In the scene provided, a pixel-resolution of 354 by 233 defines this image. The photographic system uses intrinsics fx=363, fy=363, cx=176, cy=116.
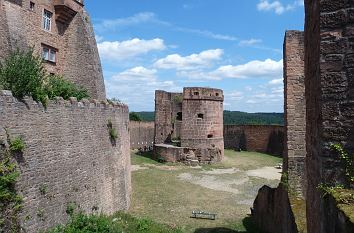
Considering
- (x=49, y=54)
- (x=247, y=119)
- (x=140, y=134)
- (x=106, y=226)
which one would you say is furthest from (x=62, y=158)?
(x=247, y=119)

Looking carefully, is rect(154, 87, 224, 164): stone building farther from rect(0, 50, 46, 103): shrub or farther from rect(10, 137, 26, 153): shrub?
rect(10, 137, 26, 153): shrub

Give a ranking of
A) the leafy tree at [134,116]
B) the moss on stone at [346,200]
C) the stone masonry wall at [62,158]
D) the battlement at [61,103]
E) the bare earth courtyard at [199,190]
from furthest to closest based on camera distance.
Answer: the leafy tree at [134,116]
the bare earth courtyard at [199,190]
the stone masonry wall at [62,158]
the battlement at [61,103]
the moss on stone at [346,200]

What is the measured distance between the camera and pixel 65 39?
1959cm

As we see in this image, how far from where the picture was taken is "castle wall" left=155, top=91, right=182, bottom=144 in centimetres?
3322

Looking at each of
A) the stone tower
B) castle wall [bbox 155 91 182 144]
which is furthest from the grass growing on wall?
castle wall [bbox 155 91 182 144]

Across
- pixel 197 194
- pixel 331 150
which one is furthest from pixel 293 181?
pixel 197 194

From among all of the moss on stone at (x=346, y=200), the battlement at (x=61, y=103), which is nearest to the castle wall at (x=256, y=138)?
the battlement at (x=61, y=103)

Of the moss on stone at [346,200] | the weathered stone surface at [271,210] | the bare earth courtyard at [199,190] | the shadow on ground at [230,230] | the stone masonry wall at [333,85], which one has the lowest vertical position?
the shadow on ground at [230,230]

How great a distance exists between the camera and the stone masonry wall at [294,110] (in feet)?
31.7

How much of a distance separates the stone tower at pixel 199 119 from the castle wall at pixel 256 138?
27.0ft

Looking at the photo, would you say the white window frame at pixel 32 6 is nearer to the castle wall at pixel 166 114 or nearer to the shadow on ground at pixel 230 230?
the shadow on ground at pixel 230 230

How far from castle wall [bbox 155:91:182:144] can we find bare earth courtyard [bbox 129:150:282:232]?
389 centimetres

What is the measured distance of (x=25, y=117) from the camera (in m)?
8.86

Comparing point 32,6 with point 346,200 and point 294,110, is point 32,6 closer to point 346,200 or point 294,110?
point 294,110
